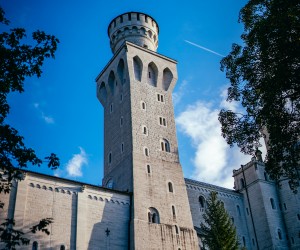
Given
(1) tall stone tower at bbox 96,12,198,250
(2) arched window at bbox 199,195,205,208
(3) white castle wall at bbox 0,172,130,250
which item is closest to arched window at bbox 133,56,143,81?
(1) tall stone tower at bbox 96,12,198,250

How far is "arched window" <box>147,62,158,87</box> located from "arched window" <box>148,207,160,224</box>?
610 inches

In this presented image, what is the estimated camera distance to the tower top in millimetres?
45656

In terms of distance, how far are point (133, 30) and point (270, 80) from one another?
31.7 meters

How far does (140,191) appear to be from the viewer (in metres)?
32.5

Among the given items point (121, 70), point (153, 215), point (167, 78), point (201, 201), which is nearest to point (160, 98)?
point (167, 78)

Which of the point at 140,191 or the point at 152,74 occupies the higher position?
the point at 152,74

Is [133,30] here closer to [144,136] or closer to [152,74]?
[152,74]

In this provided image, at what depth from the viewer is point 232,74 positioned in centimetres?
1930

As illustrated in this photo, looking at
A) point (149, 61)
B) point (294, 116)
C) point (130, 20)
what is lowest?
point (294, 116)

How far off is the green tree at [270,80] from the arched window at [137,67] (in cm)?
2188

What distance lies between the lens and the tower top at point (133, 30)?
45.7 m

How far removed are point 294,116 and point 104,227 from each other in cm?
1826

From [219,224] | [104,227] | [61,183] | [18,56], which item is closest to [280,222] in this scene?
[219,224]

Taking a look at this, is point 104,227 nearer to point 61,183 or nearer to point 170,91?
point 61,183
